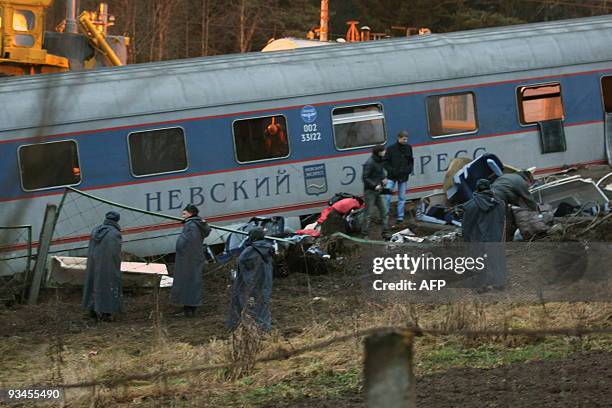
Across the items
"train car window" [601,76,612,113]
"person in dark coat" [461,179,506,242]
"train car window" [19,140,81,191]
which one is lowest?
"person in dark coat" [461,179,506,242]

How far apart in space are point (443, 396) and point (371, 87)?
11191 mm

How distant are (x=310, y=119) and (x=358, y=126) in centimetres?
88

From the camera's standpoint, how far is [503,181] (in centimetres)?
1583

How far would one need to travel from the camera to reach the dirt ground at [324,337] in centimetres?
843

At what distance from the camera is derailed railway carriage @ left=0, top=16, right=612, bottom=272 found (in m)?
17.6

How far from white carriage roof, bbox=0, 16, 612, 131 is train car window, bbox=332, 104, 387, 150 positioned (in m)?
0.40

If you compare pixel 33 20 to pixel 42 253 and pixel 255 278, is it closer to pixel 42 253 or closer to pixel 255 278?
pixel 42 253

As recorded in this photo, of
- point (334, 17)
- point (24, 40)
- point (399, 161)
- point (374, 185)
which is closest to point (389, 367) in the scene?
point (374, 185)

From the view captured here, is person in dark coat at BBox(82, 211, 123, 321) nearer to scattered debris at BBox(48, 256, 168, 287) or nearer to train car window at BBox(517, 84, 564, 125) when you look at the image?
scattered debris at BBox(48, 256, 168, 287)

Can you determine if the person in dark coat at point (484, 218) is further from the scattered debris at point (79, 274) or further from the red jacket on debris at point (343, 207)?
the scattered debris at point (79, 274)

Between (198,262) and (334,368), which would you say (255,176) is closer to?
(198,262)

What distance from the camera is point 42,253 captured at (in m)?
14.9

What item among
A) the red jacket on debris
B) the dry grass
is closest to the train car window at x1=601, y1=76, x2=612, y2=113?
the red jacket on debris

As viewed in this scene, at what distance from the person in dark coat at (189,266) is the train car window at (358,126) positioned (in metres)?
4.86
